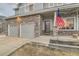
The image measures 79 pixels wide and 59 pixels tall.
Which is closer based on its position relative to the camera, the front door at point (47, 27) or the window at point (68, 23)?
the window at point (68, 23)

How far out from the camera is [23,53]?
3.50 metres

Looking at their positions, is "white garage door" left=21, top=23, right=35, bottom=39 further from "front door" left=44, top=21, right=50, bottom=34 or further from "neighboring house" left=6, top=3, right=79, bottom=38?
"front door" left=44, top=21, right=50, bottom=34

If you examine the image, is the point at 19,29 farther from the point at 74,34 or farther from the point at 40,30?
the point at 74,34

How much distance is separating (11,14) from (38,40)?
A: 3.19 ft

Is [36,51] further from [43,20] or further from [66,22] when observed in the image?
[43,20]

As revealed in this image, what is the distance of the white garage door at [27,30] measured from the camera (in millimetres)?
4175

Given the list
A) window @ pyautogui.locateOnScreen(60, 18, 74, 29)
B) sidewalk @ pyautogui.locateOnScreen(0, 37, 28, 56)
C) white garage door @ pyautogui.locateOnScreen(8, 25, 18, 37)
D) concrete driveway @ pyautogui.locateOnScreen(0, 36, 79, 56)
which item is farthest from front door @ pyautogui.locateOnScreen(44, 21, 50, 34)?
white garage door @ pyautogui.locateOnScreen(8, 25, 18, 37)

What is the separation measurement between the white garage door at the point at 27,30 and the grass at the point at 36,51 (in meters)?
0.40

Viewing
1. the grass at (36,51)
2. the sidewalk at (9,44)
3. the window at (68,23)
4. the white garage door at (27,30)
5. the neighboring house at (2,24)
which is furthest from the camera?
the white garage door at (27,30)

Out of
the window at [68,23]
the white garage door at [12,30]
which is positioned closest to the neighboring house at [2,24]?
the white garage door at [12,30]

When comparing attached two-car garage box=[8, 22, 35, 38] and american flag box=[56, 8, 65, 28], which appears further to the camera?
Result: attached two-car garage box=[8, 22, 35, 38]

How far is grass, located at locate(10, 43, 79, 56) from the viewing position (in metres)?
3.44

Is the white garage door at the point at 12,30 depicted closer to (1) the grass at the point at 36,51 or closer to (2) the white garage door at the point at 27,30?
(2) the white garage door at the point at 27,30

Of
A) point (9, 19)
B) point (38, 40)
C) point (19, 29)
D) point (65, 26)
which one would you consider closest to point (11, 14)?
point (9, 19)
